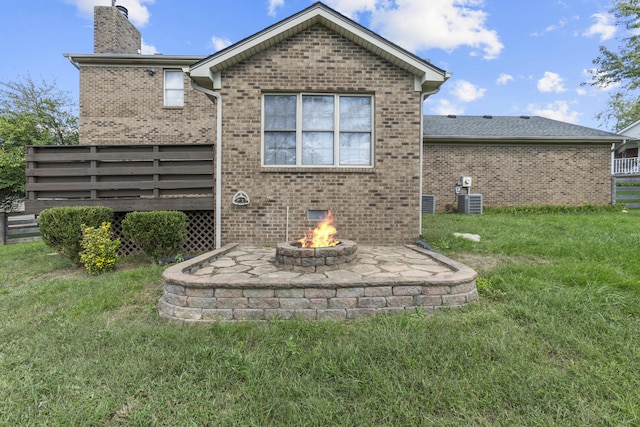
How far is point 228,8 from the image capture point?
1165 centimetres

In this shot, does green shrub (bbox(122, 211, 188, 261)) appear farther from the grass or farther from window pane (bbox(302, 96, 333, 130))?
window pane (bbox(302, 96, 333, 130))

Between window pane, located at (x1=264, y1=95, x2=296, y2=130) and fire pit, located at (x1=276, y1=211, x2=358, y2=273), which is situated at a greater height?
window pane, located at (x1=264, y1=95, x2=296, y2=130)

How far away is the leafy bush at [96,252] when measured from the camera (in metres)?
4.90

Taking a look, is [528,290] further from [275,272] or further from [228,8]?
[228,8]

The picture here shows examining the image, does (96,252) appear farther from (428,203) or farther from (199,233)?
(428,203)

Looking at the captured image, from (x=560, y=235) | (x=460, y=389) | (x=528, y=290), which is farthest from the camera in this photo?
(x=560, y=235)

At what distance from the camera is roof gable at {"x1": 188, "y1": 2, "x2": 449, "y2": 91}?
5.55m

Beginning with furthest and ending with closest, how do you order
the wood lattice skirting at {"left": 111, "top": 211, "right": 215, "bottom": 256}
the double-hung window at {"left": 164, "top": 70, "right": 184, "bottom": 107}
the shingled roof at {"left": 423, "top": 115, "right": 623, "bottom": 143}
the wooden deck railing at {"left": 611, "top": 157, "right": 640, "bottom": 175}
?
the wooden deck railing at {"left": 611, "top": 157, "right": 640, "bottom": 175}
the shingled roof at {"left": 423, "top": 115, "right": 623, "bottom": 143}
the double-hung window at {"left": 164, "top": 70, "right": 184, "bottom": 107}
the wood lattice skirting at {"left": 111, "top": 211, "right": 215, "bottom": 256}

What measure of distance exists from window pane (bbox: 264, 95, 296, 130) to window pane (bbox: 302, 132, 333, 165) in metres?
0.43

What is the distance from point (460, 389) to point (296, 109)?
537 cm

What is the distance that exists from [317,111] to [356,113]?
2.61 feet

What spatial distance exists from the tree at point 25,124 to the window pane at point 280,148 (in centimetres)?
1553

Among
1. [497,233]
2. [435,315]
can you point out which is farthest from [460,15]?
[435,315]

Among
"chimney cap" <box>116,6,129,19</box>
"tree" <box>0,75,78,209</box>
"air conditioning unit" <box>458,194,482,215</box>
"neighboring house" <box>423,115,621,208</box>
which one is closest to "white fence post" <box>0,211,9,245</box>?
"tree" <box>0,75,78,209</box>
